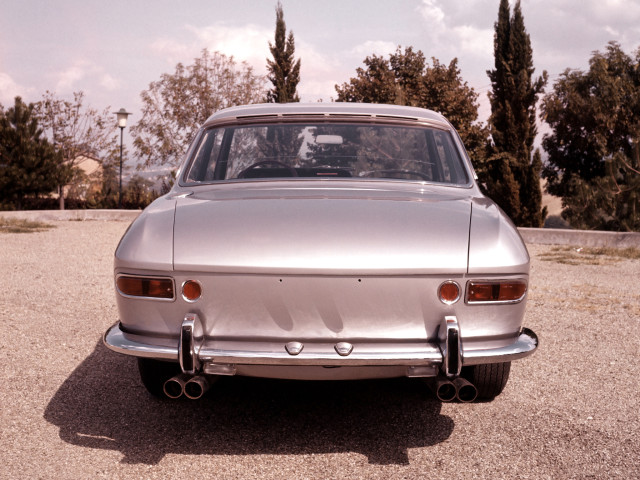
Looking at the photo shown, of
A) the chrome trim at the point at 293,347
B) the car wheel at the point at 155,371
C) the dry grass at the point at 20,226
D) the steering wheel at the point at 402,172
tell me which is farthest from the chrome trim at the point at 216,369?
the dry grass at the point at 20,226

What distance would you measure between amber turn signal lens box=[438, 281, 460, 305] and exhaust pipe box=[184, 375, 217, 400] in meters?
1.06

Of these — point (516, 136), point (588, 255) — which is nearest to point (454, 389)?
point (588, 255)

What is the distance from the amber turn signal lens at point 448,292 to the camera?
272 cm

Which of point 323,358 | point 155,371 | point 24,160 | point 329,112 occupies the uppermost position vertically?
point 329,112

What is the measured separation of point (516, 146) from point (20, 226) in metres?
12.8

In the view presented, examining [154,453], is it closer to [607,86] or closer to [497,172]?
[497,172]

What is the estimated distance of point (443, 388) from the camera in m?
2.81

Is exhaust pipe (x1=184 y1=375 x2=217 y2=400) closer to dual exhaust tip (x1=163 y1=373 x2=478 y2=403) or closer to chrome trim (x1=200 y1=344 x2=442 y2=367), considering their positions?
dual exhaust tip (x1=163 y1=373 x2=478 y2=403)

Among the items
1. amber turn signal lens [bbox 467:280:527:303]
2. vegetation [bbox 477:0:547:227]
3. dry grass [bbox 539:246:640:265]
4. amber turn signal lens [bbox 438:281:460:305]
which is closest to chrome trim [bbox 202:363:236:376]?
amber turn signal lens [bbox 438:281:460:305]

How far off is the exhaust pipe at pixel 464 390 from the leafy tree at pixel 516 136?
15.1 metres

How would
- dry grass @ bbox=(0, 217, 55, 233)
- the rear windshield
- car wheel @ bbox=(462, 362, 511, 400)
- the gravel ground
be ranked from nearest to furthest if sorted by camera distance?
the gravel ground → car wheel @ bbox=(462, 362, 511, 400) → the rear windshield → dry grass @ bbox=(0, 217, 55, 233)

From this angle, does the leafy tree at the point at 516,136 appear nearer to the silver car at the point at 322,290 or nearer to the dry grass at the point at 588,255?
the dry grass at the point at 588,255

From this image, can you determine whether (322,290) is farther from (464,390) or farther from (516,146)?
(516,146)

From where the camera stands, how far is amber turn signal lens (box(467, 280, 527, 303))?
2742 millimetres
